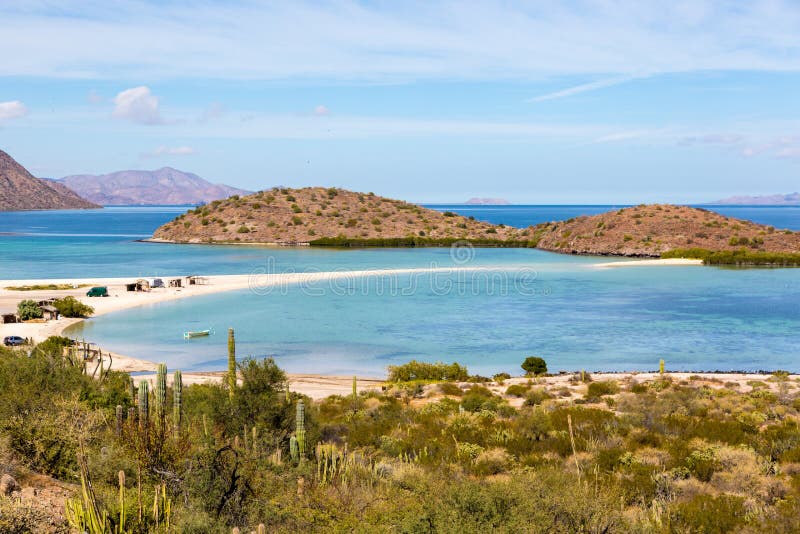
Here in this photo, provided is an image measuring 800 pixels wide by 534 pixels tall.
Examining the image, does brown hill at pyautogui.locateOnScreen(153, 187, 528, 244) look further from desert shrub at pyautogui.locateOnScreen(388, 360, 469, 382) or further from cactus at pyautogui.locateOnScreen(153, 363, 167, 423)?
cactus at pyautogui.locateOnScreen(153, 363, 167, 423)

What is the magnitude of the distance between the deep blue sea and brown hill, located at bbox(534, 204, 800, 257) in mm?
19310

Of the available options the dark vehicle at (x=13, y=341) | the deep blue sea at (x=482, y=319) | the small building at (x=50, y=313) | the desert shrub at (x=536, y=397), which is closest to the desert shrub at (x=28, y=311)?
the small building at (x=50, y=313)

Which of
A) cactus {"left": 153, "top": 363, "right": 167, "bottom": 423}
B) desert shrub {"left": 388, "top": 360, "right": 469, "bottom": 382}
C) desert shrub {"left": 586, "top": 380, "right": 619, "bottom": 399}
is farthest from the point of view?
desert shrub {"left": 388, "top": 360, "right": 469, "bottom": 382}

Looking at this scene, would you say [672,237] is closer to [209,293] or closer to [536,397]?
[209,293]

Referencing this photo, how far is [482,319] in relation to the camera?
165 feet

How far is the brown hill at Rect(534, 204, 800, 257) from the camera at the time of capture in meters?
106

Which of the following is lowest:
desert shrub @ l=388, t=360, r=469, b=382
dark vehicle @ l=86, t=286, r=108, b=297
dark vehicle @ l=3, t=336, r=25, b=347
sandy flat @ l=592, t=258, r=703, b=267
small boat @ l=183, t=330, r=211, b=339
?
desert shrub @ l=388, t=360, r=469, b=382

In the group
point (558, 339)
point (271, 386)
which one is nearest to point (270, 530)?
point (271, 386)

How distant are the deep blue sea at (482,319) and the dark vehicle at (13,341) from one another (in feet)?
14.8

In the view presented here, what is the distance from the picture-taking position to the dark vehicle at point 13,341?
34219 millimetres

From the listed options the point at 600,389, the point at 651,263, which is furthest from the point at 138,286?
the point at 651,263

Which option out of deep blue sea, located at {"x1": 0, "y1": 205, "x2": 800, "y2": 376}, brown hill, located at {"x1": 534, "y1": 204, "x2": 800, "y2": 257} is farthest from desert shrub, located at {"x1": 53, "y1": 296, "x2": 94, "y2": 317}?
brown hill, located at {"x1": 534, "y1": 204, "x2": 800, "y2": 257}

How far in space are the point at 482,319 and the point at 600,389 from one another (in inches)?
935

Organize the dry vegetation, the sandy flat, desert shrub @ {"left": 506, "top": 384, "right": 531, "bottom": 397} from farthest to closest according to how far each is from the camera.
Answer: the sandy flat
desert shrub @ {"left": 506, "top": 384, "right": 531, "bottom": 397}
the dry vegetation
